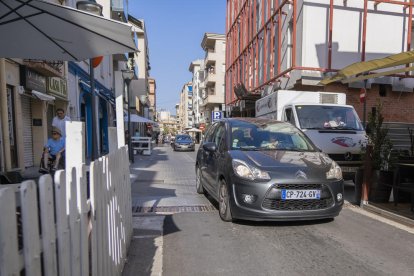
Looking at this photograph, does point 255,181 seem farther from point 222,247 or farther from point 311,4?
point 311,4

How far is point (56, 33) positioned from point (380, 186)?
6.16 meters

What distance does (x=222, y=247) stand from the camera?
4.04 m

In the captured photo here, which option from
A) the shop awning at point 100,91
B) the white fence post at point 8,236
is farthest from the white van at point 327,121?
the shop awning at point 100,91

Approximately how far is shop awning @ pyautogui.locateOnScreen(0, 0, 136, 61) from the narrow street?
2706 millimetres

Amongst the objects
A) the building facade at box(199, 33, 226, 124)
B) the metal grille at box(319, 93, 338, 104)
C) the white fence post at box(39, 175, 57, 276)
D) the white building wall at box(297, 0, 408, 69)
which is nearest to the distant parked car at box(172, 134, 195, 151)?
the white building wall at box(297, 0, 408, 69)

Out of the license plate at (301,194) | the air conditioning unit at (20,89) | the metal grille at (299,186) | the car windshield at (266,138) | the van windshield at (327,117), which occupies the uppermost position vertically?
the air conditioning unit at (20,89)

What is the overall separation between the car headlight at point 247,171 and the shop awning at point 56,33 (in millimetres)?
2217

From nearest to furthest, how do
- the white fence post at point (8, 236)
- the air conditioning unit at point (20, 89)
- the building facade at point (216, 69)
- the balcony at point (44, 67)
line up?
the white fence post at point (8, 236) → the air conditioning unit at point (20, 89) → the balcony at point (44, 67) → the building facade at point (216, 69)

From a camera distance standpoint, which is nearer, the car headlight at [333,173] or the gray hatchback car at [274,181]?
the gray hatchback car at [274,181]

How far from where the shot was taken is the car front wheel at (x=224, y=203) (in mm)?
4901

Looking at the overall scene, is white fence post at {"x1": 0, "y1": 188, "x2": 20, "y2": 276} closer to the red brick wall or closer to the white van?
the white van

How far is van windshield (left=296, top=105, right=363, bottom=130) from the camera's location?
8406 millimetres

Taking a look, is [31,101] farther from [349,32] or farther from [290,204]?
[349,32]

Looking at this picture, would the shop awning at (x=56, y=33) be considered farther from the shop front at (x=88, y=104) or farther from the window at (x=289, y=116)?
the shop front at (x=88, y=104)
